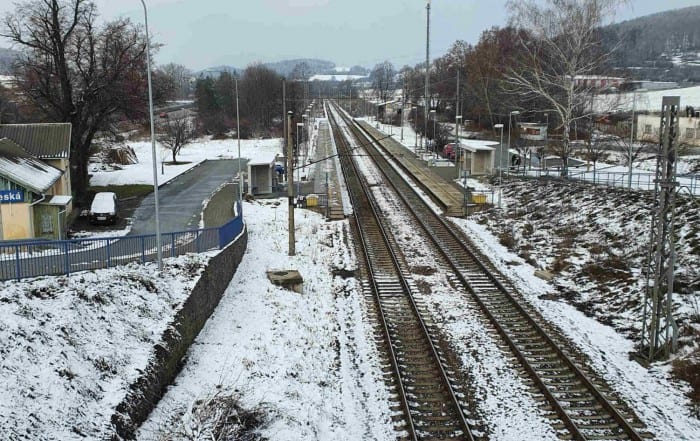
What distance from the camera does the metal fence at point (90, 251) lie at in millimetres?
15945

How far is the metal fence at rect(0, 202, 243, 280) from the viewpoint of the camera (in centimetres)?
1595

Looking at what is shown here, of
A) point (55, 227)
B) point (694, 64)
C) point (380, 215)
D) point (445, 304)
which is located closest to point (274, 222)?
point (380, 215)

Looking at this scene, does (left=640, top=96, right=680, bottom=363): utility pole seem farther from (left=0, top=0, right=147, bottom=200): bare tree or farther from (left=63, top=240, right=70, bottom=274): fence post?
(left=0, top=0, right=147, bottom=200): bare tree

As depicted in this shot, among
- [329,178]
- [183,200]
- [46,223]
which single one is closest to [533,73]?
[329,178]

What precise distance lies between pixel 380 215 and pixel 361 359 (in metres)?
16.9

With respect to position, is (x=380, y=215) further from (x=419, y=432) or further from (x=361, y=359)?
(x=419, y=432)

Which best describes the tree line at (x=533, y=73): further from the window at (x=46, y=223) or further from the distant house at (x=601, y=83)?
the window at (x=46, y=223)

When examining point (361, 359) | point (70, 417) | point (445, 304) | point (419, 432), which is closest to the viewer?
point (70, 417)

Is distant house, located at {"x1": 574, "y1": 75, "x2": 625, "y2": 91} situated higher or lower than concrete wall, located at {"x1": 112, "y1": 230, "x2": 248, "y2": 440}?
higher

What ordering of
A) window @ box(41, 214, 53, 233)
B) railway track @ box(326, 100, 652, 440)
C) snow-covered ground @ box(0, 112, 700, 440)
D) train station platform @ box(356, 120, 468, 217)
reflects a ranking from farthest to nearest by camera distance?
train station platform @ box(356, 120, 468, 217)
window @ box(41, 214, 53, 233)
railway track @ box(326, 100, 652, 440)
snow-covered ground @ box(0, 112, 700, 440)

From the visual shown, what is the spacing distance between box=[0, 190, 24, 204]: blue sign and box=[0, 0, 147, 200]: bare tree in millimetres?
11273

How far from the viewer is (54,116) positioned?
37688 mm

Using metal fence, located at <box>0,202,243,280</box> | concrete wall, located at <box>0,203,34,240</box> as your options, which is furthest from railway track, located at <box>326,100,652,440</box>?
concrete wall, located at <box>0,203,34,240</box>

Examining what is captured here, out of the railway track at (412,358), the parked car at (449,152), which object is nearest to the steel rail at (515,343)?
the railway track at (412,358)
